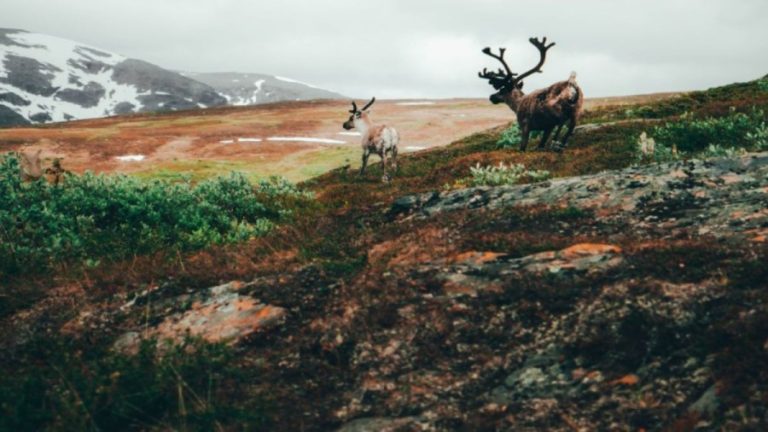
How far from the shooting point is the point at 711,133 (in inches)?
651

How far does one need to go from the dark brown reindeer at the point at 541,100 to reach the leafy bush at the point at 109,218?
28.6ft

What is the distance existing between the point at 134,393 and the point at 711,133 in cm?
1633

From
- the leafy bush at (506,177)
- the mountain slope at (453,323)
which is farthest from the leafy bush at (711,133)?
the mountain slope at (453,323)

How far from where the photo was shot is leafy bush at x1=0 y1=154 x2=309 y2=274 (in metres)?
10.3

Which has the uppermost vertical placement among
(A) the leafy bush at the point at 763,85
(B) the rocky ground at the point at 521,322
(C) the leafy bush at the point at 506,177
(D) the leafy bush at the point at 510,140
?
(A) the leafy bush at the point at 763,85

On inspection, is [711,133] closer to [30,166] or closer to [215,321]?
[215,321]

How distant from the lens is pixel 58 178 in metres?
13.0

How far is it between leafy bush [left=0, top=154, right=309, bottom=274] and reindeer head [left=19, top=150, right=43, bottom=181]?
5.8 inches

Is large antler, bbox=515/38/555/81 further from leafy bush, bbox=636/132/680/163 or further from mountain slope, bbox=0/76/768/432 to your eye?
mountain slope, bbox=0/76/768/432

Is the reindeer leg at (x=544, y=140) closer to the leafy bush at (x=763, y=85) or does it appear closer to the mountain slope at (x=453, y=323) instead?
the mountain slope at (x=453, y=323)

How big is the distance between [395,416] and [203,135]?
5614 cm

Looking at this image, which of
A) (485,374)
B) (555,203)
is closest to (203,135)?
(555,203)

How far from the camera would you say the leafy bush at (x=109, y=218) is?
33.7ft

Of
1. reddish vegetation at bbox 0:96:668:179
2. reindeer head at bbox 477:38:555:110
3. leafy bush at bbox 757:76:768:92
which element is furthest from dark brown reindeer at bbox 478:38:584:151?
reddish vegetation at bbox 0:96:668:179
